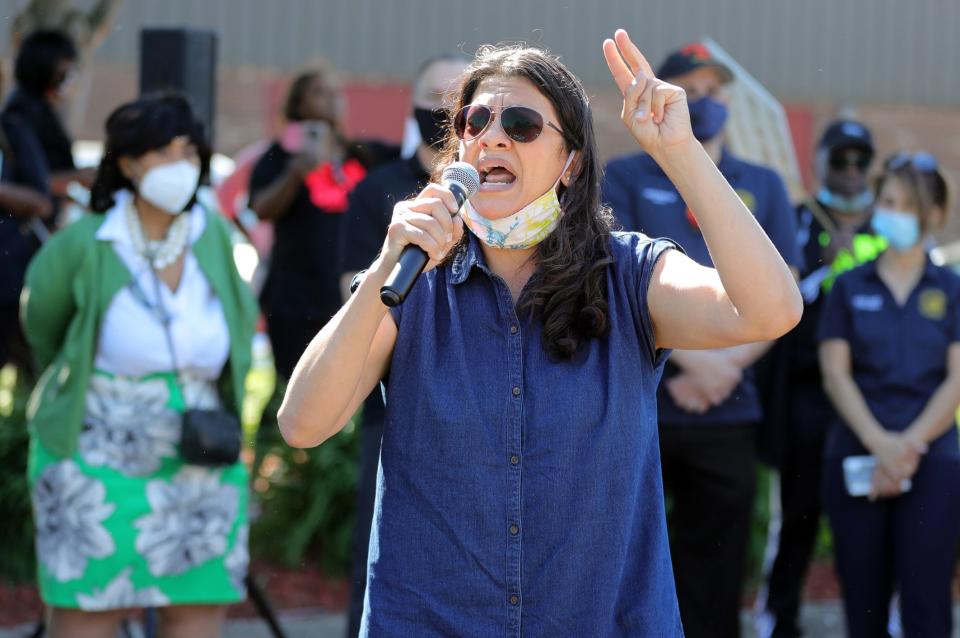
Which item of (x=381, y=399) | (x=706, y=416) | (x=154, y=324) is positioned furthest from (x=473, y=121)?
(x=706, y=416)

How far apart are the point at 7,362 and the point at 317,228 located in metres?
1.71

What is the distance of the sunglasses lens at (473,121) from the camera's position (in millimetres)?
3096

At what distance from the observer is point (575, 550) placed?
2.91 metres

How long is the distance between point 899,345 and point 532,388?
331 centimetres

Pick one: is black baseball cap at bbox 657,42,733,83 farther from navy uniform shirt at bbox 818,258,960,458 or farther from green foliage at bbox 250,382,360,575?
green foliage at bbox 250,382,360,575

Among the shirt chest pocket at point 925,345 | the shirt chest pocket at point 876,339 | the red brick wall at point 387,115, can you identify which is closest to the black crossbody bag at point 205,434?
the shirt chest pocket at point 876,339

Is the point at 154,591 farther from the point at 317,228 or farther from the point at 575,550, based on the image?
the point at 317,228

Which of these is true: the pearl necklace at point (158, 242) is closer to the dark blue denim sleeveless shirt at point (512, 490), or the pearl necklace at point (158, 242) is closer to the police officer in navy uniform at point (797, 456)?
the dark blue denim sleeveless shirt at point (512, 490)

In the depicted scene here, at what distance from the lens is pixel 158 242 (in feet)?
17.0

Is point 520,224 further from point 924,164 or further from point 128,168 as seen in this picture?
point 924,164

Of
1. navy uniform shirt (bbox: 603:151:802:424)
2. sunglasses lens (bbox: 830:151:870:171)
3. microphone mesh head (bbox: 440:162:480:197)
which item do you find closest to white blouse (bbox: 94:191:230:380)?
navy uniform shirt (bbox: 603:151:802:424)

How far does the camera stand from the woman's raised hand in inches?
113

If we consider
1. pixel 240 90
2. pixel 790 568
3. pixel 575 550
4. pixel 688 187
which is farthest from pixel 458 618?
pixel 240 90

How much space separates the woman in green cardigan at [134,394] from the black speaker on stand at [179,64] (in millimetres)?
548
